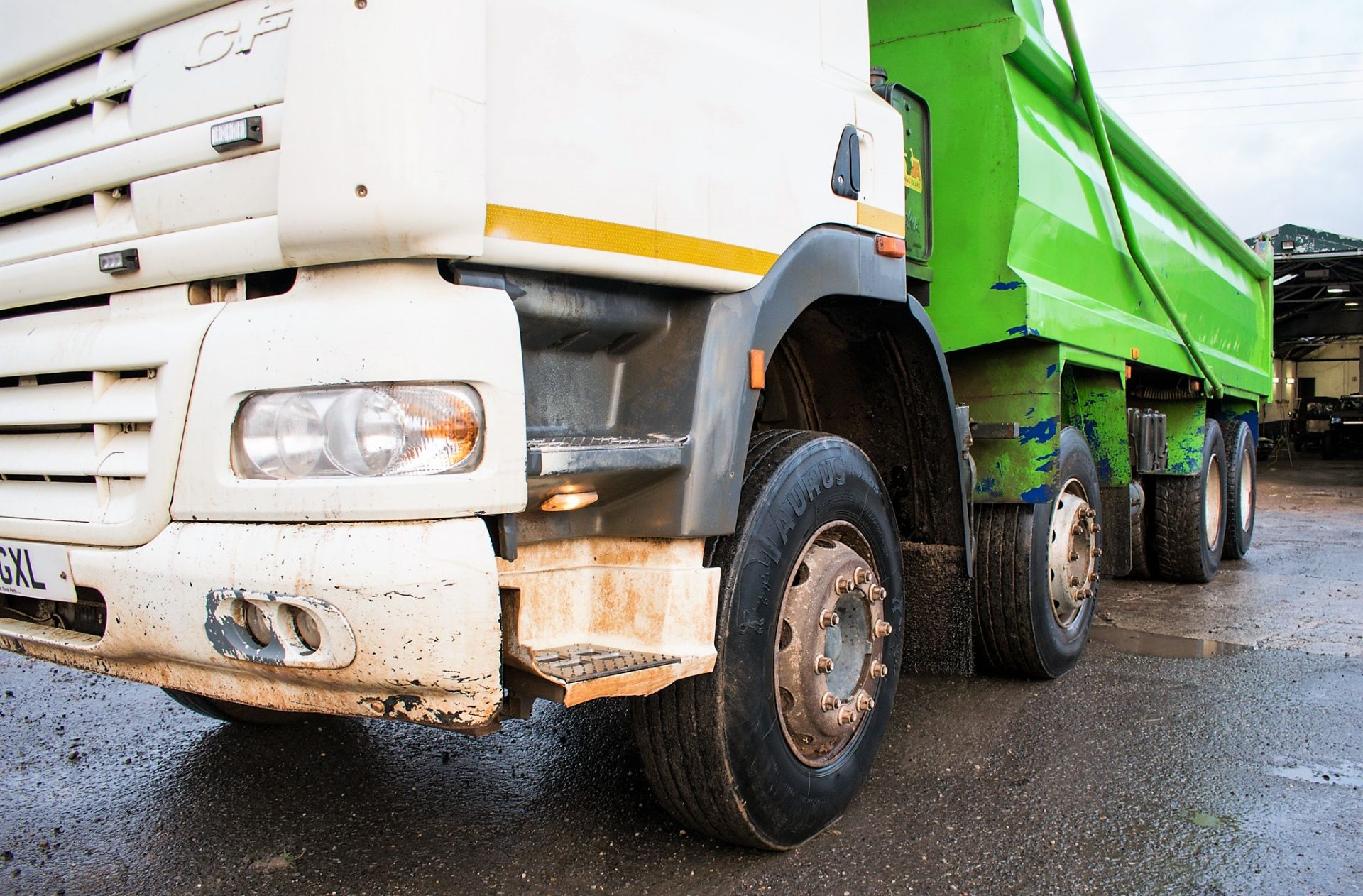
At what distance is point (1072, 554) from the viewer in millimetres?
4430

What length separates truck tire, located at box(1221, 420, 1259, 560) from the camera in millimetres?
7766

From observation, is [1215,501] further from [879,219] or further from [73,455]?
[73,455]

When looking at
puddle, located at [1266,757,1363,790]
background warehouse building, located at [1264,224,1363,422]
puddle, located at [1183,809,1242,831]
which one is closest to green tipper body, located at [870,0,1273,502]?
puddle, located at [1266,757,1363,790]

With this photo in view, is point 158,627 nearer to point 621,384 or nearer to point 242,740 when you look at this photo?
point 621,384

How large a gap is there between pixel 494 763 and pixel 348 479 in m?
1.71

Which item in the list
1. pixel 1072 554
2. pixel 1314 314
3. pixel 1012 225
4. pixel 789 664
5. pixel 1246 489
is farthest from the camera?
pixel 1314 314

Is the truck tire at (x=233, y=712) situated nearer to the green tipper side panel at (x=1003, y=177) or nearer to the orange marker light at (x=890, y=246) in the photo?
the orange marker light at (x=890, y=246)

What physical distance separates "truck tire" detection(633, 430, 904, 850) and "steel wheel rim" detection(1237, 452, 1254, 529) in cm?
627

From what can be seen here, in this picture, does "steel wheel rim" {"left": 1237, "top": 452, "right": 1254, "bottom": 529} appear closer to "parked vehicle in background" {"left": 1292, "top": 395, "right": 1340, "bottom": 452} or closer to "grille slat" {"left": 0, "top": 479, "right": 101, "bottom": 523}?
"grille slat" {"left": 0, "top": 479, "right": 101, "bottom": 523}

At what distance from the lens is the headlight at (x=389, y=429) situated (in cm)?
176

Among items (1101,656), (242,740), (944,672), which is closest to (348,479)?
(242,740)

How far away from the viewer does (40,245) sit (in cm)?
222

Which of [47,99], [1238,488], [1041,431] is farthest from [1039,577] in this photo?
[1238,488]

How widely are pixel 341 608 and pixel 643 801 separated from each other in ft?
4.66
